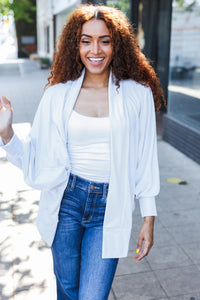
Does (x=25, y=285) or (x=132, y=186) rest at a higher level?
(x=132, y=186)

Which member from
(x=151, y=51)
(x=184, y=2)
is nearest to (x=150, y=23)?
(x=151, y=51)

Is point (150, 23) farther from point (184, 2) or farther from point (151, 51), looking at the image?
point (184, 2)

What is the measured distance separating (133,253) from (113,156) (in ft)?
6.87

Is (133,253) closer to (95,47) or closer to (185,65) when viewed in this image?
(95,47)

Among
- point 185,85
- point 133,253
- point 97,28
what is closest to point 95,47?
point 97,28

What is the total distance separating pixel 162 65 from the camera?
1117cm

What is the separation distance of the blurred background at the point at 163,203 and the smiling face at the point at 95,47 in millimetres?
724

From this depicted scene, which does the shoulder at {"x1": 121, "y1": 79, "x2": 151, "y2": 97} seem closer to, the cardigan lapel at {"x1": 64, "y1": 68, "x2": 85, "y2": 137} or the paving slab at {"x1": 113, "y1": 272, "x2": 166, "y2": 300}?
the cardigan lapel at {"x1": 64, "y1": 68, "x2": 85, "y2": 137}

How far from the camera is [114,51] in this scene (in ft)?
7.28

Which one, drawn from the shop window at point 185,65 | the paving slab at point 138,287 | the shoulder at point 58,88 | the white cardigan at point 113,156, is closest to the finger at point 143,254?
the white cardigan at point 113,156

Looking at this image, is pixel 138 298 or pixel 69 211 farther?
pixel 138 298

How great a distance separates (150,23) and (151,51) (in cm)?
81

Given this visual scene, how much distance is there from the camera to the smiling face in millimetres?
2141

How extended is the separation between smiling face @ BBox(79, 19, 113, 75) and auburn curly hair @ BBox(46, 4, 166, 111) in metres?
0.03
